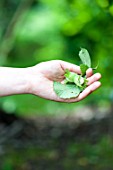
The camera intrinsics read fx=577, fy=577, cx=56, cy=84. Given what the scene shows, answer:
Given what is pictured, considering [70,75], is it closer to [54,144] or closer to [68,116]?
[54,144]

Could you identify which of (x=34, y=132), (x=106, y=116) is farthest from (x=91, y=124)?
(x=34, y=132)

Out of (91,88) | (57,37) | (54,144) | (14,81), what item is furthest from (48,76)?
(57,37)

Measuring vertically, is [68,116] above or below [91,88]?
below

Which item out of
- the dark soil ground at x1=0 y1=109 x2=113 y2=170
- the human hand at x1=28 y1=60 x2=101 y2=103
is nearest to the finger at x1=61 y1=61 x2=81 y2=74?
the human hand at x1=28 y1=60 x2=101 y2=103

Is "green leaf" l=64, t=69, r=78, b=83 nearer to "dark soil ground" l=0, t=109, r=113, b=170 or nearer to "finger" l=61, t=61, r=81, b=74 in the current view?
"finger" l=61, t=61, r=81, b=74

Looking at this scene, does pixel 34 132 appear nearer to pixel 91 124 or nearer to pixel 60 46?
pixel 91 124

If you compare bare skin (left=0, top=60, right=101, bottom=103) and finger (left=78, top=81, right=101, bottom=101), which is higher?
finger (left=78, top=81, right=101, bottom=101)

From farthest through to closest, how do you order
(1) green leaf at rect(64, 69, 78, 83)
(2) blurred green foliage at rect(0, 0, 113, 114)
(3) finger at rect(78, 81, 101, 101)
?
(2) blurred green foliage at rect(0, 0, 113, 114)
(1) green leaf at rect(64, 69, 78, 83)
(3) finger at rect(78, 81, 101, 101)
